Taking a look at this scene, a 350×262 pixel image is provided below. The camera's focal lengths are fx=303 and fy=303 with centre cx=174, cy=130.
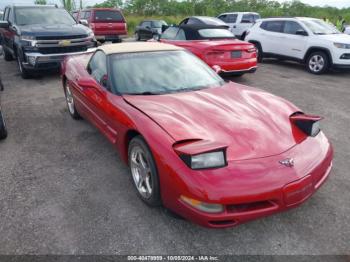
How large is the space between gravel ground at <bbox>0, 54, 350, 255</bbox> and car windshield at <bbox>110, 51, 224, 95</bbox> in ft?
3.54

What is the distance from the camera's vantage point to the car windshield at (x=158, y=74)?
144 inches

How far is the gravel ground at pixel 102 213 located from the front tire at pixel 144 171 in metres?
0.18

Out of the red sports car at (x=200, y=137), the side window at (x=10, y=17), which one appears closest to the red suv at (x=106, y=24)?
the side window at (x=10, y=17)

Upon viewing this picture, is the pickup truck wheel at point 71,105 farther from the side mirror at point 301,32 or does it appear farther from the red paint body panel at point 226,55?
the side mirror at point 301,32

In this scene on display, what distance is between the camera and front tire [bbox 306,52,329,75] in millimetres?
9555

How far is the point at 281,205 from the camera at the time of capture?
2477mm

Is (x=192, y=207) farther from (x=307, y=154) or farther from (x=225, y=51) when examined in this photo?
(x=225, y=51)

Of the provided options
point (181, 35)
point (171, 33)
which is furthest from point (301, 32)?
point (171, 33)

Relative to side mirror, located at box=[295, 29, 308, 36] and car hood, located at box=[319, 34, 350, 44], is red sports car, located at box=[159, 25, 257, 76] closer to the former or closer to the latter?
side mirror, located at box=[295, 29, 308, 36]

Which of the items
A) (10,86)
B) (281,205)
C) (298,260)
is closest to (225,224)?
(281,205)

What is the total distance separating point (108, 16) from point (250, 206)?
48.1 ft

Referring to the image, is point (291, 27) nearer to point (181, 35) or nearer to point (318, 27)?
point (318, 27)

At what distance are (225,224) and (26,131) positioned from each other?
4.07m

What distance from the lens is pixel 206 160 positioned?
245cm
